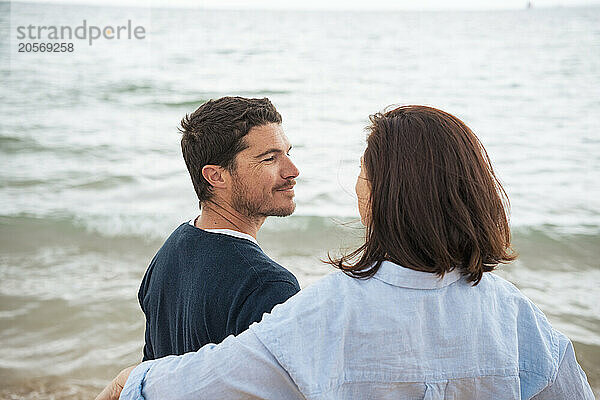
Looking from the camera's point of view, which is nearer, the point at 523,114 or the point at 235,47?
the point at 523,114

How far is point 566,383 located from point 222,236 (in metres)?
0.90

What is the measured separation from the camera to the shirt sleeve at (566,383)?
1.24 meters

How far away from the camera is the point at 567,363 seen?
1.25m

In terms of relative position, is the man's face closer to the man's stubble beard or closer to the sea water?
the man's stubble beard

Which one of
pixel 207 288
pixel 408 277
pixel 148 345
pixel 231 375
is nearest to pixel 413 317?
pixel 408 277

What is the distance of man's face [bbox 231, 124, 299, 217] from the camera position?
1938mm

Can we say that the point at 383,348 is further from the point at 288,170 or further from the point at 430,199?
the point at 288,170

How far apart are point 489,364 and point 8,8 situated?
28826 millimetres

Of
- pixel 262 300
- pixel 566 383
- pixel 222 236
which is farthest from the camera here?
pixel 222 236

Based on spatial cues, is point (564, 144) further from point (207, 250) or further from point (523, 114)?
point (207, 250)

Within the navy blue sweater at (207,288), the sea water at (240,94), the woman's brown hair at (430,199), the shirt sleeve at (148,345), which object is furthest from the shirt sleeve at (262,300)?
the shirt sleeve at (148,345)

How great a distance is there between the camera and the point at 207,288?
1.67 m

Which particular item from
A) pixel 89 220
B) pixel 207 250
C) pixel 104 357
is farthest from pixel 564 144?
pixel 207 250

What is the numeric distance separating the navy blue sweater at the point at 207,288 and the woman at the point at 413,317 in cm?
37
